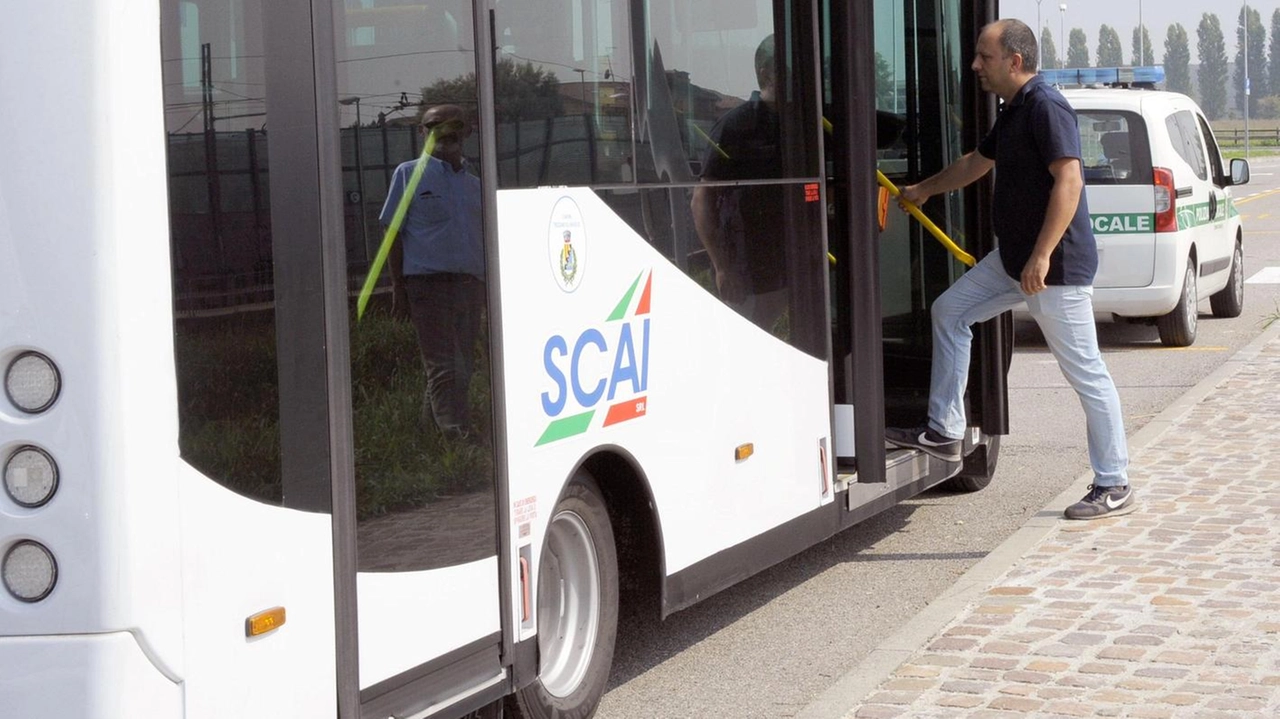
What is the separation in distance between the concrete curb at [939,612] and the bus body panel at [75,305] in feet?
7.58

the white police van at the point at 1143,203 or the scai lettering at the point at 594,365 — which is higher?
the white police van at the point at 1143,203

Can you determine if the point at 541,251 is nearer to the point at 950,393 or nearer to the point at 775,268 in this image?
the point at 775,268

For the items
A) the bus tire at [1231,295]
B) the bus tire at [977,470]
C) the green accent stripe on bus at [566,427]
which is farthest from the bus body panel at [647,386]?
the bus tire at [1231,295]

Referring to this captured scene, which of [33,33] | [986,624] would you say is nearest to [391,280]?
[33,33]

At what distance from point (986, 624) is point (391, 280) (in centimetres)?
270

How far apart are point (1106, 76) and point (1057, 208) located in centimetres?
995

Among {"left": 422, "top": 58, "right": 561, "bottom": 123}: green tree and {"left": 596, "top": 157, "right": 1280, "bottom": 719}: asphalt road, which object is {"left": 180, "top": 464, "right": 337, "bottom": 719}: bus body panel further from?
{"left": 596, "top": 157, "right": 1280, "bottom": 719}: asphalt road

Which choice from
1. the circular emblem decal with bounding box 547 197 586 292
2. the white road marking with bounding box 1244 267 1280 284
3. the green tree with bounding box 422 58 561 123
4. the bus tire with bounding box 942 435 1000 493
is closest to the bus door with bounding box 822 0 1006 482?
the bus tire with bounding box 942 435 1000 493

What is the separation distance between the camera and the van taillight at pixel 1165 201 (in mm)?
12664

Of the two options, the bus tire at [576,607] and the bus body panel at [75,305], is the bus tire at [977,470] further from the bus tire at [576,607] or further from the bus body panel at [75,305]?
the bus body panel at [75,305]

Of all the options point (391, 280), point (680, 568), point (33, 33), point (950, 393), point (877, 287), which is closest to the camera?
point (33, 33)

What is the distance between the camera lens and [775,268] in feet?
19.0

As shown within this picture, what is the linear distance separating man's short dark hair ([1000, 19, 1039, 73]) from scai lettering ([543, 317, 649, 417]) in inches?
106

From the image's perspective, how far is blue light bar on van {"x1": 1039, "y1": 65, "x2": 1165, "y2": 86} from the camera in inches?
603
